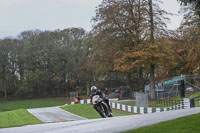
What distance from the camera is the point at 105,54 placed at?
38.6m

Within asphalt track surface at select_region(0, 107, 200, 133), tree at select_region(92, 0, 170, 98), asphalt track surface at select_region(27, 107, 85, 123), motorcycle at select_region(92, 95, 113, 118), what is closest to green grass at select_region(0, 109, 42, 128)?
asphalt track surface at select_region(27, 107, 85, 123)

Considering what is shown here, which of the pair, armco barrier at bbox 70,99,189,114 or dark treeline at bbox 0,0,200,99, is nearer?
armco barrier at bbox 70,99,189,114

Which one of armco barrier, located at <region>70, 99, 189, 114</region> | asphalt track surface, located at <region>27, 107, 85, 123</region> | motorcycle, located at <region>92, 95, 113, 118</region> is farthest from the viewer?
asphalt track surface, located at <region>27, 107, 85, 123</region>

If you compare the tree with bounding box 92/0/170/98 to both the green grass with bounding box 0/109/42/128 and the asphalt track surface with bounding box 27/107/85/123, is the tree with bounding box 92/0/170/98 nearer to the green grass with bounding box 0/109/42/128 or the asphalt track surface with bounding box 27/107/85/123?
the asphalt track surface with bounding box 27/107/85/123

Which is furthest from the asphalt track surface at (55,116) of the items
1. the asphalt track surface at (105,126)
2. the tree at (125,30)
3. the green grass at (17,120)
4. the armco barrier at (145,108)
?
the asphalt track surface at (105,126)

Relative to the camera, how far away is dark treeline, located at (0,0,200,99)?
3534 centimetres

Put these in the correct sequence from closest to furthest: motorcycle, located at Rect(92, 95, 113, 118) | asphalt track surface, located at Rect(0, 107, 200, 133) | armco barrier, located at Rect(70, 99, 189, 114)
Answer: asphalt track surface, located at Rect(0, 107, 200, 133) < motorcycle, located at Rect(92, 95, 113, 118) < armco barrier, located at Rect(70, 99, 189, 114)

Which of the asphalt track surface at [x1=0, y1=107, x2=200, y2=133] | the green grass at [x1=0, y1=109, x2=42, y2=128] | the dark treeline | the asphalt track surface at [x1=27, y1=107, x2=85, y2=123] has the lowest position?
the asphalt track surface at [x1=27, y1=107, x2=85, y2=123]

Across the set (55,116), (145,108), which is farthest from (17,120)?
(145,108)

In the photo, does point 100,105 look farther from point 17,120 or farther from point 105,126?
point 17,120

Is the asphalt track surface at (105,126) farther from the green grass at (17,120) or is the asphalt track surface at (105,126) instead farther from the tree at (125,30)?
the tree at (125,30)

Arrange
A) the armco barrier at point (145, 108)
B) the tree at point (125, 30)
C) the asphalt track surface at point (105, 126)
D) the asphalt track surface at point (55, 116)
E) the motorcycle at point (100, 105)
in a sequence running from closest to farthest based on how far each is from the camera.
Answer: the asphalt track surface at point (105, 126), the motorcycle at point (100, 105), the armco barrier at point (145, 108), the asphalt track surface at point (55, 116), the tree at point (125, 30)

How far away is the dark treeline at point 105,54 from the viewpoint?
116 feet

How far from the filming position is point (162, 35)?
35.0 m
